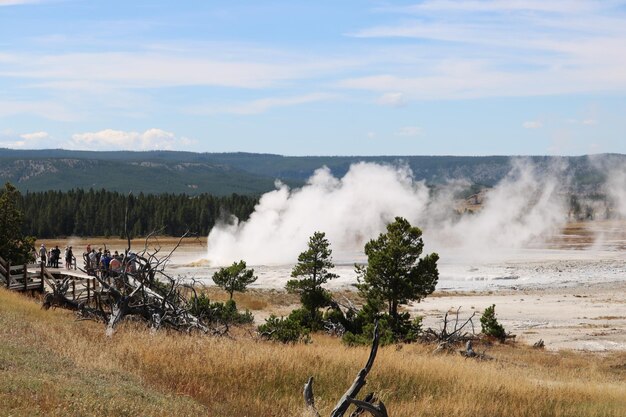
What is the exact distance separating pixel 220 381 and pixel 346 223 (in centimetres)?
8436

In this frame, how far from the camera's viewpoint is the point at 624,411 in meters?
13.5

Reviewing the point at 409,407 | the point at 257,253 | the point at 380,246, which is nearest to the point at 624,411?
the point at 409,407

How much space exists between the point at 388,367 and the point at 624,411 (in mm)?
4364

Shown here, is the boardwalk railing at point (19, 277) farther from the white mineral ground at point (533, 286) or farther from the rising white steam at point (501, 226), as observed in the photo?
the rising white steam at point (501, 226)

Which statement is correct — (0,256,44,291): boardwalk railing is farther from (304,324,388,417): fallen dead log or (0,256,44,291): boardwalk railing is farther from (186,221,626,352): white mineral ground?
(304,324,388,417): fallen dead log

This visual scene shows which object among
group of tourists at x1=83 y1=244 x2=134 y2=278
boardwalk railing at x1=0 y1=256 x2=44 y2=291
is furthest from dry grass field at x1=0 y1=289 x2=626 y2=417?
boardwalk railing at x1=0 y1=256 x2=44 y2=291

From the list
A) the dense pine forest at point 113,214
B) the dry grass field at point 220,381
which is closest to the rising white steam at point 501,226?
the dense pine forest at point 113,214

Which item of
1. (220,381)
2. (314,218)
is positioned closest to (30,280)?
(220,381)

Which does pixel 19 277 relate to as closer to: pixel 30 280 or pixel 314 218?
pixel 30 280

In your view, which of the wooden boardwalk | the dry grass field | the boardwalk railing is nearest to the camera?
the dry grass field

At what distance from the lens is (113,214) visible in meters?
124

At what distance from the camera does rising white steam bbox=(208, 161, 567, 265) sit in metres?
86.2

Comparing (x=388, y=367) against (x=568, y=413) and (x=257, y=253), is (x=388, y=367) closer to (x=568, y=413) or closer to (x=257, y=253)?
(x=568, y=413)

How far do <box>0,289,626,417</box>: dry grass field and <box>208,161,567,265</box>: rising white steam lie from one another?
6492 centimetres
